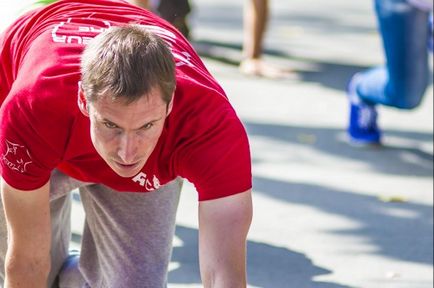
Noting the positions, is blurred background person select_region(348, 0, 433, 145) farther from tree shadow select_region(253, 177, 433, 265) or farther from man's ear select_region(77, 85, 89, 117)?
man's ear select_region(77, 85, 89, 117)

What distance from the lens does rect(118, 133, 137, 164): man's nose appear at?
309 centimetres

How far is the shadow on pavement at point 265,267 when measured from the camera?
4.81 m

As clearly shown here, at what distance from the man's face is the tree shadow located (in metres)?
2.28

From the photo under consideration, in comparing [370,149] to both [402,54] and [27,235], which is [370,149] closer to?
[402,54]

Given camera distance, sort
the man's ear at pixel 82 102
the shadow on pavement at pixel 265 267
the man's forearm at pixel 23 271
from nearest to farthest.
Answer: the man's ear at pixel 82 102 → the man's forearm at pixel 23 271 → the shadow on pavement at pixel 265 267

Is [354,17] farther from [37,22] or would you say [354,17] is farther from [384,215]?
[37,22]

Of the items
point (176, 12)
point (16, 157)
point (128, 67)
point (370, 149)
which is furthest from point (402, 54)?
point (128, 67)

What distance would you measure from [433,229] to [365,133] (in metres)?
1.35

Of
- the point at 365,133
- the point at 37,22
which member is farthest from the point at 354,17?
the point at 37,22

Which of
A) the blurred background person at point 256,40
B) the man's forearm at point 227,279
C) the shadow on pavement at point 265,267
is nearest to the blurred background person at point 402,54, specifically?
the shadow on pavement at point 265,267

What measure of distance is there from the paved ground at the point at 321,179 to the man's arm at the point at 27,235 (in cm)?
84

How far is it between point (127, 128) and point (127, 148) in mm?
65

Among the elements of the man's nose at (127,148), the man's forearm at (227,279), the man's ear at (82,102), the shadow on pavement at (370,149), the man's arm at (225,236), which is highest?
the man's ear at (82,102)

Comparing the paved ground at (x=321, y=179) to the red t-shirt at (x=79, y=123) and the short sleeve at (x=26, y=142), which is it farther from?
the short sleeve at (x=26, y=142)
